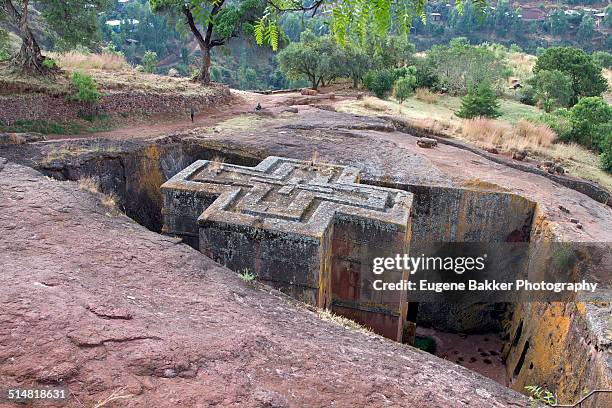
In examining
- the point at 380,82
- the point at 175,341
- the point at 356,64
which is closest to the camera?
the point at 175,341

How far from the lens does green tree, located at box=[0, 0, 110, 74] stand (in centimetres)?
1316

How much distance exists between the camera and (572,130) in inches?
Answer: 612

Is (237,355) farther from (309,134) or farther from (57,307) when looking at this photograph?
(309,134)

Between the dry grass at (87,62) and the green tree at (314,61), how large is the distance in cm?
792

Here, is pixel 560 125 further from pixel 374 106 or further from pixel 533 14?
pixel 533 14

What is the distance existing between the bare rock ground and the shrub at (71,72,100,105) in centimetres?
886

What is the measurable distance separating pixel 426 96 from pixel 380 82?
2207 mm

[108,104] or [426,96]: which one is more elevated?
[108,104]

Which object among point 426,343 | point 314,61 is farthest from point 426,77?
point 426,343

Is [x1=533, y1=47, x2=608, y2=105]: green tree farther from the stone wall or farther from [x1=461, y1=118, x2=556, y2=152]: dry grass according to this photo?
the stone wall

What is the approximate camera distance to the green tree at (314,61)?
22.6 meters

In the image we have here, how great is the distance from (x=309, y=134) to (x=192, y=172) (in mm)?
4526

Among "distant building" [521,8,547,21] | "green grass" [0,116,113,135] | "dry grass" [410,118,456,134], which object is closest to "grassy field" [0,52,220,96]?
"green grass" [0,116,113,135]

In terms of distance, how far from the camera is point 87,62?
1695 centimetres
